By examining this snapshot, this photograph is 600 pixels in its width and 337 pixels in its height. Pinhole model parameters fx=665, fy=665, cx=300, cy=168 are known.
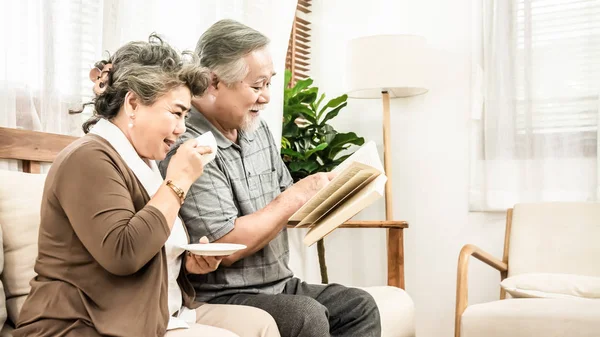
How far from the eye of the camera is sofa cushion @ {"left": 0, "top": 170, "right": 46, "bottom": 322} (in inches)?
59.7

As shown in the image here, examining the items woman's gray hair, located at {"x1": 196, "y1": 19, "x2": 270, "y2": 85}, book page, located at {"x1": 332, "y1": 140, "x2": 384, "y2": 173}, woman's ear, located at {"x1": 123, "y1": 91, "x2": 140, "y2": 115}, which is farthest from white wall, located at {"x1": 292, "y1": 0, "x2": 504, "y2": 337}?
woman's ear, located at {"x1": 123, "y1": 91, "x2": 140, "y2": 115}

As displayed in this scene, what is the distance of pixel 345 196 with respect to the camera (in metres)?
1.63

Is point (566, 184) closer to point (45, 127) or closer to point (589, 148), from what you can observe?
point (589, 148)

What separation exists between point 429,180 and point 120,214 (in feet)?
8.01

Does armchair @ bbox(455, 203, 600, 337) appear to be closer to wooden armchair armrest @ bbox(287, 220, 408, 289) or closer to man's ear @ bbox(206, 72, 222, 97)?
wooden armchair armrest @ bbox(287, 220, 408, 289)

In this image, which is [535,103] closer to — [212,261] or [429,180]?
[429,180]

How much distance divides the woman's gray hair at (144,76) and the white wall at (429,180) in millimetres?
2090

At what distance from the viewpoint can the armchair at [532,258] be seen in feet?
7.36

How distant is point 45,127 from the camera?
6.63ft

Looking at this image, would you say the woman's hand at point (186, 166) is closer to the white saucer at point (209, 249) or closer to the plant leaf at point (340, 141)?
the white saucer at point (209, 249)

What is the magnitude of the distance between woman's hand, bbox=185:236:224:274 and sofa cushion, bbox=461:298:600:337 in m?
1.11

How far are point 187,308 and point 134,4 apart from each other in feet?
3.88

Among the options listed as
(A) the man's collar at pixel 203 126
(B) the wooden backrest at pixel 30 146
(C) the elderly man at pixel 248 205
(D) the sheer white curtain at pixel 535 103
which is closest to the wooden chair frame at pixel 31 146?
(B) the wooden backrest at pixel 30 146

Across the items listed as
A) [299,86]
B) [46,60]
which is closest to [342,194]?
[46,60]
